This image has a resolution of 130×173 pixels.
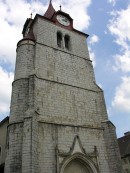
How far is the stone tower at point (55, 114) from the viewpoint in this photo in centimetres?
1088

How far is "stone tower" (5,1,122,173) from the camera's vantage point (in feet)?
35.7

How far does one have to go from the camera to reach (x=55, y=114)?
42.1 ft

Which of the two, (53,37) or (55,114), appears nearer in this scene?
(55,114)

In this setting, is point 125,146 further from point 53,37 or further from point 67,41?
point 53,37

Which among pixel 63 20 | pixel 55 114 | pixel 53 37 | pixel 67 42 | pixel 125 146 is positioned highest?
pixel 63 20

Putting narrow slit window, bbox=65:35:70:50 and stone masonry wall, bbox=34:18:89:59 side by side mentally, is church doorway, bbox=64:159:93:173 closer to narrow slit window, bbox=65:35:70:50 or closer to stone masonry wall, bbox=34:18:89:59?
stone masonry wall, bbox=34:18:89:59

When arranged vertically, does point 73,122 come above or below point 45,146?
above

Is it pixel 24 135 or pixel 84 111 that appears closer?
pixel 24 135

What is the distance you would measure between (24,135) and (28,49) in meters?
6.92

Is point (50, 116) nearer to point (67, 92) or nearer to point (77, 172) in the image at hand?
point (67, 92)

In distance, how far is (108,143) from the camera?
1333cm

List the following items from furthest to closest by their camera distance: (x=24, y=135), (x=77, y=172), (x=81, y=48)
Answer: (x=81, y=48) → (x=77, y=172) → (x=24, y=135)

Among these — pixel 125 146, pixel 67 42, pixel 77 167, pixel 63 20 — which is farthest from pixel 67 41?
pixel 125 146

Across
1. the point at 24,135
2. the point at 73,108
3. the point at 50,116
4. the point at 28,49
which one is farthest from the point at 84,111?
the point at 28,49
